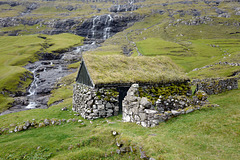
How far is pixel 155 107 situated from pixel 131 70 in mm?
7446

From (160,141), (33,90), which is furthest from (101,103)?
(33,90)

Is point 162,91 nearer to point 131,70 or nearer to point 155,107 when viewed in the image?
point 155,107

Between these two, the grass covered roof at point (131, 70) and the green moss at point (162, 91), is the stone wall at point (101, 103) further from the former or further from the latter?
the green moss at point (162, 91)

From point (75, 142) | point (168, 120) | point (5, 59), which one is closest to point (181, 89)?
point (168, 120)

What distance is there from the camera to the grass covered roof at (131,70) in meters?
17.3

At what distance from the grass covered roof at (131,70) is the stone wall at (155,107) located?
3179 millimetres

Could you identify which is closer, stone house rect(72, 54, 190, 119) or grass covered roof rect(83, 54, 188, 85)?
stone house rect(72, 54, 190, 119)

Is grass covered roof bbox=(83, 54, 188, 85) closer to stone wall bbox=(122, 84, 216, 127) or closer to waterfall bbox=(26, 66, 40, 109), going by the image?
stone wall bbox=(122, 84, 216, 127)

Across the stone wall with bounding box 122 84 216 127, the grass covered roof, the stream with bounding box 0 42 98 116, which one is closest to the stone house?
the grass covered roof

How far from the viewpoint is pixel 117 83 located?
56.6 ft

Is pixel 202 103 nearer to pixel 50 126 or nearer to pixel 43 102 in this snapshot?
pixel 50 126

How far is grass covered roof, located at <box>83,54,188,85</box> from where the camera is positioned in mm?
17297

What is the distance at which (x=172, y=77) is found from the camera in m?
17.7

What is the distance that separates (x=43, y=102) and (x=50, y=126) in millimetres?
29919
